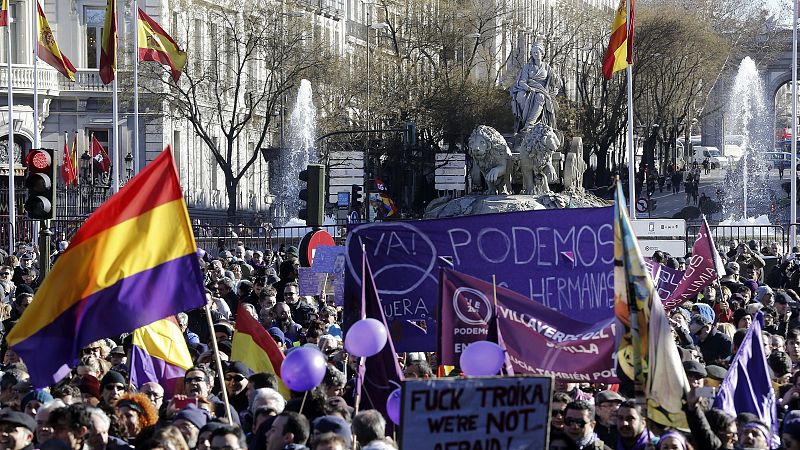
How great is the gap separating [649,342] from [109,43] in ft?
→ 101

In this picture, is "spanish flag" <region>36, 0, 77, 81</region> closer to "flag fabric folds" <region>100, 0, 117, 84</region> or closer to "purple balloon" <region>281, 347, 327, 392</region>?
"flag fabric folds" <region>100, 0, 117, 84</region>

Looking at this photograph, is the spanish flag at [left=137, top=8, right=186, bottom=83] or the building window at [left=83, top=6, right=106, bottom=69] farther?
the building window at [left=83, top=6, right=106, bottom=69]

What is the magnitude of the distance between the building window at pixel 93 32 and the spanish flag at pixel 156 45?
20749 millimetres

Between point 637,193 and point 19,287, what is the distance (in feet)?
177

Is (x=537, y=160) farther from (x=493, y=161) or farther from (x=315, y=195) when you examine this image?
(x=315, y=195)

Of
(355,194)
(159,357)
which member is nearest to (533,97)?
(355,194)

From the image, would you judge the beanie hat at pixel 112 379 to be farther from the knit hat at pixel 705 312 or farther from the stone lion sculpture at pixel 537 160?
the stone lion sculpture at pixel 537 160

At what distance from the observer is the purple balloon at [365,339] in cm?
1094

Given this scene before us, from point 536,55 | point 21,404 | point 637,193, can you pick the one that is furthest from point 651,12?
point 21,404

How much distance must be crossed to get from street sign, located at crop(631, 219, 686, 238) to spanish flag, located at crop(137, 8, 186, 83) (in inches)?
445

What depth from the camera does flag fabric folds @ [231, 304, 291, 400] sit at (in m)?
13.3

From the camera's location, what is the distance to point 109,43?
3894cm

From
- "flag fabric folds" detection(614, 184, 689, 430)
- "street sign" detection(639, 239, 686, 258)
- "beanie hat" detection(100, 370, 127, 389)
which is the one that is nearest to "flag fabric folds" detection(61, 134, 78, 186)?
"street sign" detection(639, 239, 686, 258)

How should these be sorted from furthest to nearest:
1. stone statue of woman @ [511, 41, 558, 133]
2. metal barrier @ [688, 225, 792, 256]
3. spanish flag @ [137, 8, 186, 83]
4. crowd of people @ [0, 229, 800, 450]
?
stone statue of woman @ [511, 41, 558, 133] → spanish flag @ [137, 8, 186, 83] → metal barrier @ [688, 225, 792, 256] → crowd of people @ [0, 229, 800, 450]
